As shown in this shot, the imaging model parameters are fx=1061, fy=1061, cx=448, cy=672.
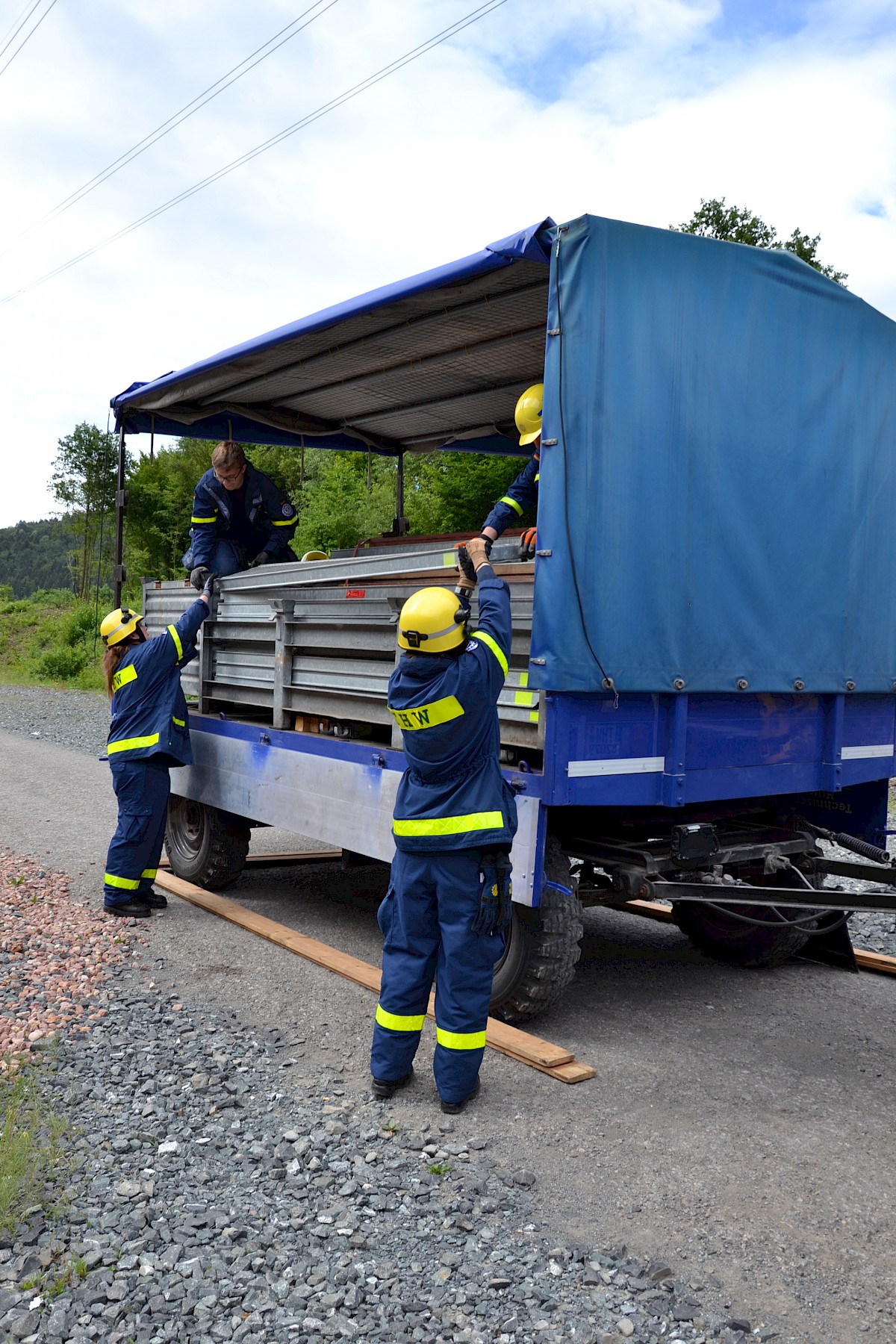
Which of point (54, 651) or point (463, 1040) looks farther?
point (54, 651)

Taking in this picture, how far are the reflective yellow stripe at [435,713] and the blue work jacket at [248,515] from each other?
344 centimetres

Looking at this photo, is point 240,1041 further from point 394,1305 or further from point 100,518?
point 100,518

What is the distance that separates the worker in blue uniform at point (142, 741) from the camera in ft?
20.3

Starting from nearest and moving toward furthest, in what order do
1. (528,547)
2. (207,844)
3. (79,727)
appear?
1. (528,547)
2. (207,844)
3. (79,727)

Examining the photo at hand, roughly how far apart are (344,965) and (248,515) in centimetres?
327

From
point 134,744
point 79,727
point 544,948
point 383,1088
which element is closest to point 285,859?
point 134,744

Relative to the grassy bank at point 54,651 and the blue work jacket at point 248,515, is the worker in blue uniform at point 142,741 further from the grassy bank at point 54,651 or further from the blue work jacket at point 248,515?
the grassy bank at point 54,651

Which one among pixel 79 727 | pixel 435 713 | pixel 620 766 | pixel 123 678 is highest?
pixel 435 713

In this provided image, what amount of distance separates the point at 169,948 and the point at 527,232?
3.92 m

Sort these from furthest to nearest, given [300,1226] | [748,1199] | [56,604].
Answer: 1. [56,604]
2. [748,1199]
3. [300,1226]

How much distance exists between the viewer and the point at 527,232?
401 centimetres

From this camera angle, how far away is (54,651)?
28859 millimetres

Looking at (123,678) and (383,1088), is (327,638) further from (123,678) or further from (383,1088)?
(383,1088)

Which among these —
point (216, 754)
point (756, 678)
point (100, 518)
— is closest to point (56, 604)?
point (100, 518)
